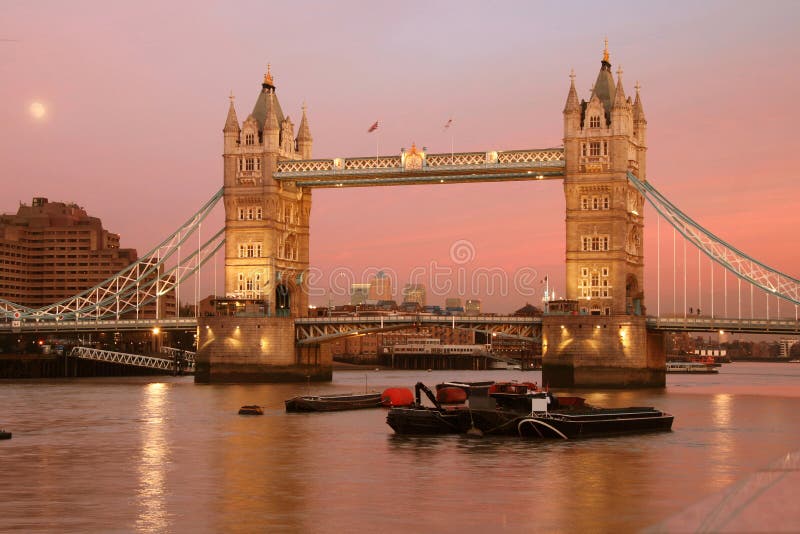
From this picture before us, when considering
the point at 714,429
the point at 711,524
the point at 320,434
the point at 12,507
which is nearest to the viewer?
the point at 711,524

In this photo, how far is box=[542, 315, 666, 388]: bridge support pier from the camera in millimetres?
84312

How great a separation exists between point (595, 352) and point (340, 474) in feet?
178

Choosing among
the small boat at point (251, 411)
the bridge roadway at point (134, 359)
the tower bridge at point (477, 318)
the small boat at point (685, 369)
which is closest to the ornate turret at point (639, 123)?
the tower bridge at point (477, 318)

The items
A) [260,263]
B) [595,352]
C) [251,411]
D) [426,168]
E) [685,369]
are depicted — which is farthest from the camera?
[685,369]

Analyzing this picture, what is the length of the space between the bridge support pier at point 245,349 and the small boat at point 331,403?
92.7 feet

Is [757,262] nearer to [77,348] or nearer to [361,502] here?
[361,502]

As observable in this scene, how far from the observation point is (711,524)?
305 inches

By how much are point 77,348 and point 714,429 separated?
9279cm

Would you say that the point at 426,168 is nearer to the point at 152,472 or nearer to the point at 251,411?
the point at 251,411

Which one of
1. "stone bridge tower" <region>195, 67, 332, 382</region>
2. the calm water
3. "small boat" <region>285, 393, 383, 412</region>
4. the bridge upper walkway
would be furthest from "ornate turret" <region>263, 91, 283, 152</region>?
Answer: the calm water

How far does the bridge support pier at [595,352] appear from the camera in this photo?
84.3 m

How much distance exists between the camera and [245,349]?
93438 millimetres

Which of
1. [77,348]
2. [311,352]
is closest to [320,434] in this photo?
[311,352]

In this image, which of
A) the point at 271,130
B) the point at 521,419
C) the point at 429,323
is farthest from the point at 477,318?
the point at 521,419
